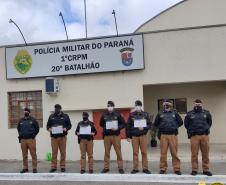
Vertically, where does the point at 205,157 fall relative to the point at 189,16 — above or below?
below

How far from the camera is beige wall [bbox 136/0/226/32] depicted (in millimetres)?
20359


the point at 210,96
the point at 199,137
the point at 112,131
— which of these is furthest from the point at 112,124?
the point at 210,96

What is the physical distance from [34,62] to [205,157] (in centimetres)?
711

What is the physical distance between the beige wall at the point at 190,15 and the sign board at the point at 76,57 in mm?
6583

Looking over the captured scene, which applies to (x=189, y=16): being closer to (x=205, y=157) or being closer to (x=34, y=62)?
(x=34, y=62)

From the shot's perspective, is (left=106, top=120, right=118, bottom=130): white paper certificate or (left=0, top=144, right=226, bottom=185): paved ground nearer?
(left=0, top=144, right=226, bottom=185): paved ground

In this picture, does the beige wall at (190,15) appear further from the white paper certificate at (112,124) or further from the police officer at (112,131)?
the white paper certificate at (112,124)

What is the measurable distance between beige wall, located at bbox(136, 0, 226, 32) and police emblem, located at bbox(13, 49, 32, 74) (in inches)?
285

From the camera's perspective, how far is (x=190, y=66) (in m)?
14.3

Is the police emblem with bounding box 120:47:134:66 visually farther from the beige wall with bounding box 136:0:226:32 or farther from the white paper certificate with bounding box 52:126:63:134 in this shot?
the beige wall with bounding box 136:0:226:32

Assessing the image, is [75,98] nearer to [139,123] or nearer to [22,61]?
[22,61]

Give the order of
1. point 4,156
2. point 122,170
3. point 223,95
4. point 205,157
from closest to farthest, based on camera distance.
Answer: point 205,157, point 122,170, point 4,156, point 223,95

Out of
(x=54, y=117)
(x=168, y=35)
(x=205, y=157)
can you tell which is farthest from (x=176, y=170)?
(x=168, y=35)

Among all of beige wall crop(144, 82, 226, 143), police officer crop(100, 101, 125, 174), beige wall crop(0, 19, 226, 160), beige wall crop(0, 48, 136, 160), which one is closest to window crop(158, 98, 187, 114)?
beige wall crop(144, 82, 226, 143)
